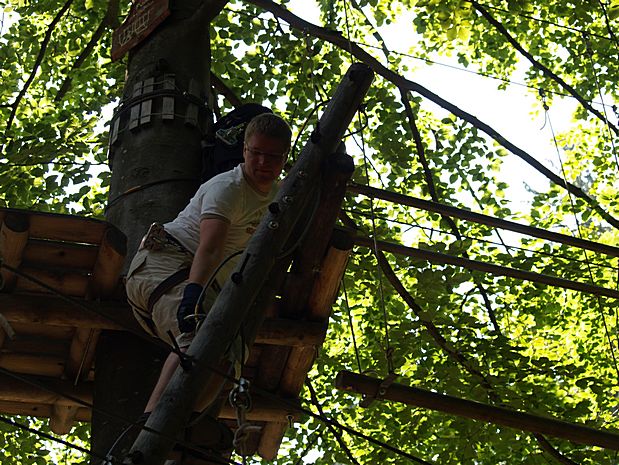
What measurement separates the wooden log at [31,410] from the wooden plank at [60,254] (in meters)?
0.99

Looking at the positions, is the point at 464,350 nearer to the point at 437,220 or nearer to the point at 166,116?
the point at 437,220

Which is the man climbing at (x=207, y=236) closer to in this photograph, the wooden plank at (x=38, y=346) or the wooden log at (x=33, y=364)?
the wooden plank at (x=38, y=346)

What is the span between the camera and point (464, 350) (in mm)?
5910

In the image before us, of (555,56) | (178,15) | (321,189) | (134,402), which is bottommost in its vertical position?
(134,402)

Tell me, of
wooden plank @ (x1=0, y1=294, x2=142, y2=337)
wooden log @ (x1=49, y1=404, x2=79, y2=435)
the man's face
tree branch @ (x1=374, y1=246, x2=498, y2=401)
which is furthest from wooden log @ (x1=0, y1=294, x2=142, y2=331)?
tree branch @ (x1=374, y1=246, x2=498, y2=401)

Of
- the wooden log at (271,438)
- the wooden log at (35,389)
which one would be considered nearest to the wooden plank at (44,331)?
the wooden log at (35,389)

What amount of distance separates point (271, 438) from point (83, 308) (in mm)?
1434

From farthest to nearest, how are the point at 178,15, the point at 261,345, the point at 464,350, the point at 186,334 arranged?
the point at 464,350
the point at 178,15
the point at 261,345
the point at 186,334

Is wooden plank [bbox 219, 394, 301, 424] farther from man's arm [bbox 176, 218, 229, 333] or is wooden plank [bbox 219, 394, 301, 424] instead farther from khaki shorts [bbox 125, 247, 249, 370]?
man's arm [bbox 176, 218, 229, 333]

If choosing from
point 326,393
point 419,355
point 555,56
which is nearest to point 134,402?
point 419,355

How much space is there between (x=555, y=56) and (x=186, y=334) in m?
7.74

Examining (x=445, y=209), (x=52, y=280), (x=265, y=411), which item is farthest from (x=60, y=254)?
(x=445, y=209)

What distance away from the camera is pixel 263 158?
3061 millimetres

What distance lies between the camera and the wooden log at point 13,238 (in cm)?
306
